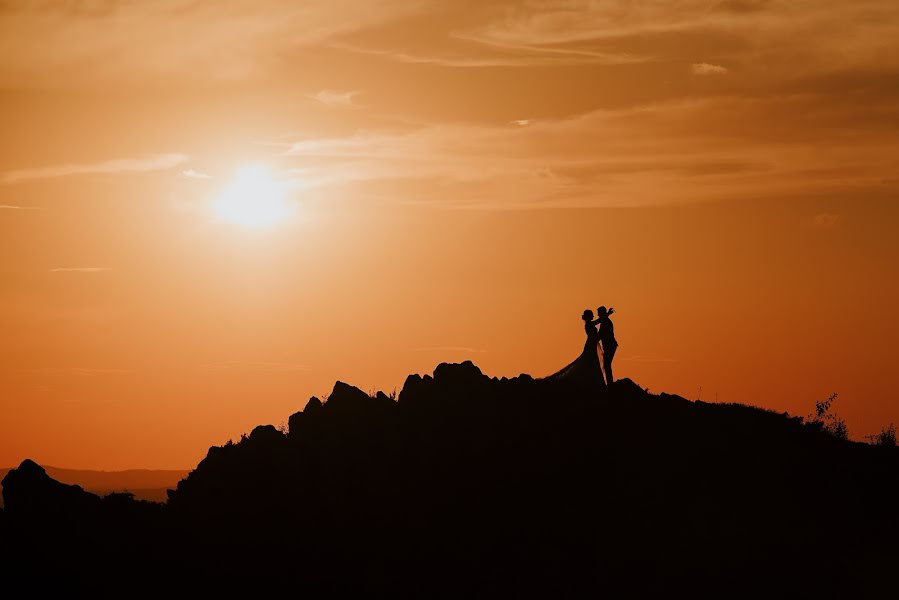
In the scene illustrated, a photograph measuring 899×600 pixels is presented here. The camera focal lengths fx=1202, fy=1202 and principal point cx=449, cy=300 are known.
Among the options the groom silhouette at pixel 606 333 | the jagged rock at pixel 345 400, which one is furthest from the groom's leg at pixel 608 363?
the jagged rock at pixel 345 400

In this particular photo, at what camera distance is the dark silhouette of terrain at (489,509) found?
4166 cm

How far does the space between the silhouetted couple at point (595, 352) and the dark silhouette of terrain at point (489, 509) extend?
15.4 inches

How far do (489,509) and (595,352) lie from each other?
7.33m

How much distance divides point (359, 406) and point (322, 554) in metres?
6.65

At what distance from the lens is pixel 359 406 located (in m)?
47.2

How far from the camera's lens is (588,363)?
46281 millimetres

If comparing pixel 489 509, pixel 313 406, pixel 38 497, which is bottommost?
pixel 489 509

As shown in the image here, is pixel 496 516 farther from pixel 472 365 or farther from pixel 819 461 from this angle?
pixel 819 461

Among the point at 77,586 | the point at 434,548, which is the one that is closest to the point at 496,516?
the point at 434,548

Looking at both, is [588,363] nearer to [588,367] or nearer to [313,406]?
[588,367]

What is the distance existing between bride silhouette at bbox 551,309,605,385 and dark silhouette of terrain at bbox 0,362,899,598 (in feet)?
0.91

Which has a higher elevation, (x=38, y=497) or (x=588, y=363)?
(x=588, y=363)

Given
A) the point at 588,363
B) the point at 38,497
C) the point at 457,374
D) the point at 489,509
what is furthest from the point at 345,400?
the point at 38,497

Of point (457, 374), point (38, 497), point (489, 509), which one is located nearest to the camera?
point (489, 509)
